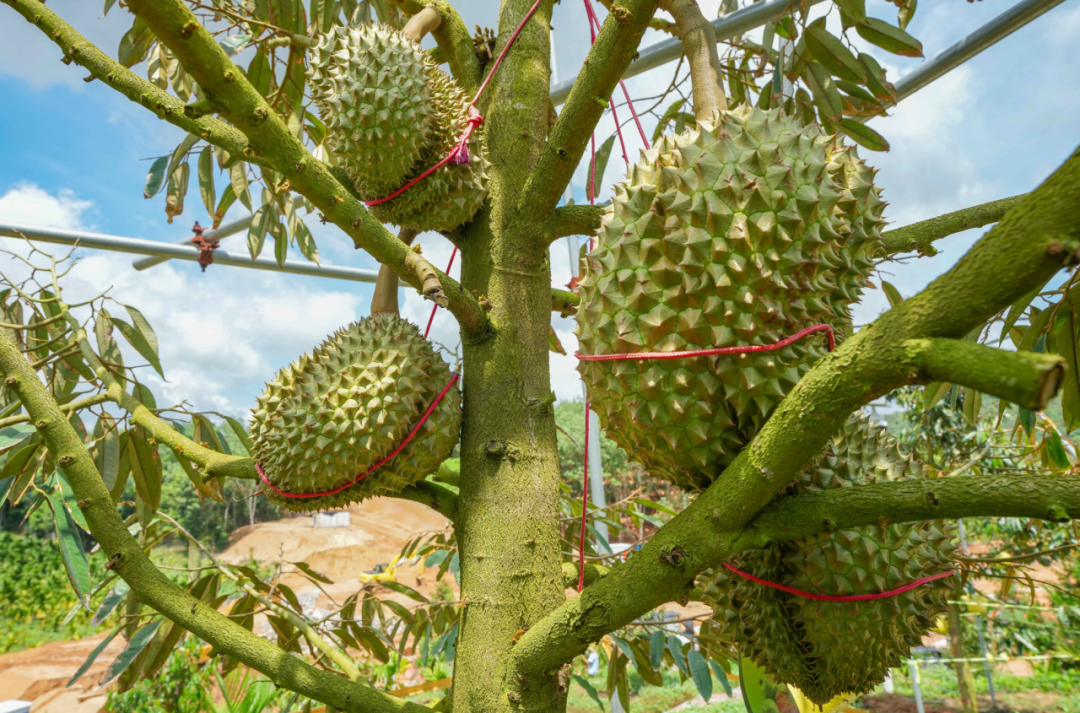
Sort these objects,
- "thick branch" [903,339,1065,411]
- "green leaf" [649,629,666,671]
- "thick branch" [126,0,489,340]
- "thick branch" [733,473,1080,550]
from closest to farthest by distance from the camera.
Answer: "thick branch" [903,339,1065,411], "thick branch" [733,473,1080,550], "thick branch" [126,0,489,340], "green leaf" [649,629,666,671]

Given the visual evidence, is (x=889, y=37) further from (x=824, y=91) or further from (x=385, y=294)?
(x=385, y=294)

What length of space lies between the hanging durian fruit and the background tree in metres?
0.04

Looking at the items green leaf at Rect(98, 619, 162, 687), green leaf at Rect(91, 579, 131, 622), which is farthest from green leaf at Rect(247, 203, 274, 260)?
green leaf at Rect(98, 619, 162, 687)

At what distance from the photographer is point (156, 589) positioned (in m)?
0.75

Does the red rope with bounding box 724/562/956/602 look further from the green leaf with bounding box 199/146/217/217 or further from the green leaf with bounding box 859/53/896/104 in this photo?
the green leaf with bounding box 199/146/217/217

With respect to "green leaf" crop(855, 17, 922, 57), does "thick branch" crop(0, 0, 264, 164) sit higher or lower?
lower

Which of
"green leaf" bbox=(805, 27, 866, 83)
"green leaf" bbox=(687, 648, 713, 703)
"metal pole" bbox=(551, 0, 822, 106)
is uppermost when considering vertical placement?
"metal pole" bbox=(551, 0, 822, 106)

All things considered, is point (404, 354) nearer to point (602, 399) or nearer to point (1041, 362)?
point (602, 399)

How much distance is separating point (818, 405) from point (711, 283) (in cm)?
19

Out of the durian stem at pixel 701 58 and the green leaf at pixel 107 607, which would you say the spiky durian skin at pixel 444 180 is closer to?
the durian stem at pixel 701 58

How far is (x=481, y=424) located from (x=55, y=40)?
25.0 inches

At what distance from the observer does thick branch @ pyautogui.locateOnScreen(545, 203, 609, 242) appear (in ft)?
2.80

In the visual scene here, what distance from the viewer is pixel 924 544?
27.1 inches

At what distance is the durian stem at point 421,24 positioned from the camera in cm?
93
